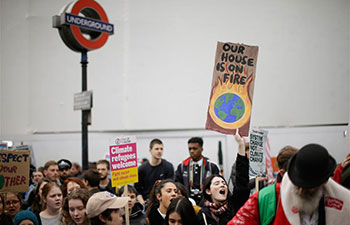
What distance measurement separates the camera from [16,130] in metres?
13.5

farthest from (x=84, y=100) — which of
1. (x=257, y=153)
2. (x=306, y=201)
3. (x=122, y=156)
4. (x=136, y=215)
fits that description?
(x=306, y=201)

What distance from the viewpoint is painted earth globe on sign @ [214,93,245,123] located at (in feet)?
13.0

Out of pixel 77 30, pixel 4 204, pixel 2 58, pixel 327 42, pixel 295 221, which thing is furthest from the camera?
pixel 2 58

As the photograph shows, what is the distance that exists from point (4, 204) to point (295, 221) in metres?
3.59

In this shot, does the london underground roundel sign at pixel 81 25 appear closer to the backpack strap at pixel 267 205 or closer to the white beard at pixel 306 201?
the backpack strap at pixel 267 205

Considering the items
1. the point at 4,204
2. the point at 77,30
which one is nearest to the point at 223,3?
the point at 77,30

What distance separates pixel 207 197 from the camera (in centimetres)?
420

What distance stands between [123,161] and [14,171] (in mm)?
1414

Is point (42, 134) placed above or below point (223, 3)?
below

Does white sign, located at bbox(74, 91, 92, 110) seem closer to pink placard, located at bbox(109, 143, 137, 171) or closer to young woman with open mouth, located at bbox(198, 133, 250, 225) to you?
pink placard, located at bbox(109, 143, 137, 171)

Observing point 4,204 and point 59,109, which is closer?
point 4,204

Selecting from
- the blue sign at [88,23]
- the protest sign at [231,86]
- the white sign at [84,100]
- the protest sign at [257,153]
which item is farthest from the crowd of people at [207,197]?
the blue sign at [88,23]

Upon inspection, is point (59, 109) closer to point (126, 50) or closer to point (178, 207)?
point (126, 50)

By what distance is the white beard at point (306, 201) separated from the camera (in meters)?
2.39
